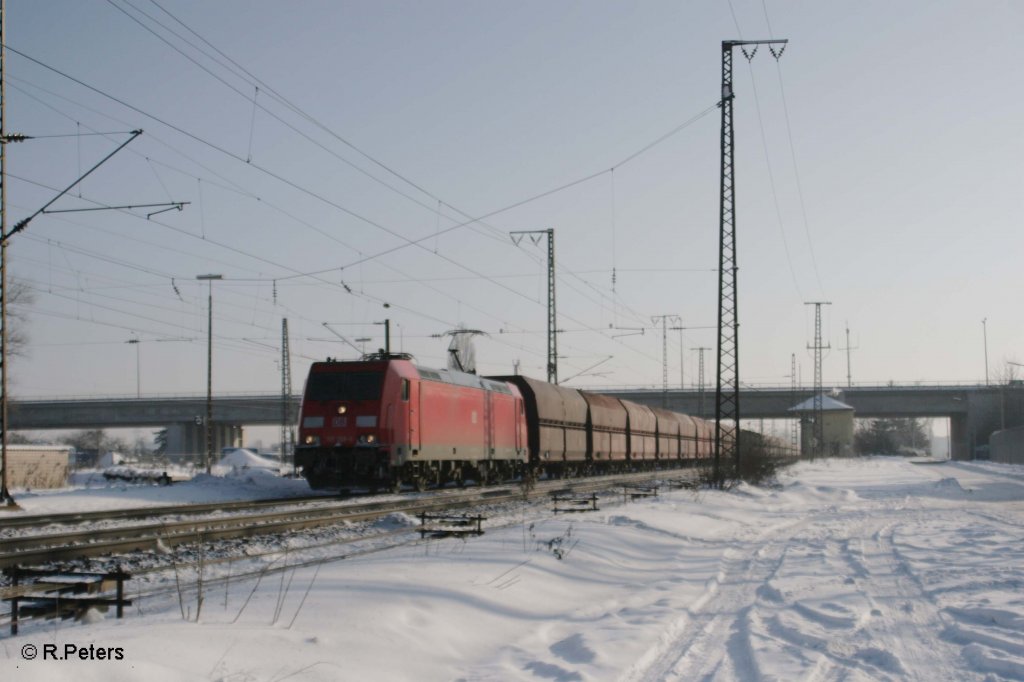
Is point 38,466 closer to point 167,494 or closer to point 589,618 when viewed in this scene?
point 167,494

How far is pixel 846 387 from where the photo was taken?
106312 mm

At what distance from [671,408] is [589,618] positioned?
9462 cm

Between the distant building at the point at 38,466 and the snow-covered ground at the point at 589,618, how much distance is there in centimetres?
3386

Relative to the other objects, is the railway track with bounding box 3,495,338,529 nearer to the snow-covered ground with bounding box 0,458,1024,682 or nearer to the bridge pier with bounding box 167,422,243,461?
the snow-covered ground with bounding box 0,458,1024,682

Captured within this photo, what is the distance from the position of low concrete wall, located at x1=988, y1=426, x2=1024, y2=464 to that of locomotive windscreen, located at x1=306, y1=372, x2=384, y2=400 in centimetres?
6890

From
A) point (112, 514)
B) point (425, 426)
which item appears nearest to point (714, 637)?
point (112, 514)

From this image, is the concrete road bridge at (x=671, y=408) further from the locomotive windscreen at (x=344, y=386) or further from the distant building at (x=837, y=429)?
the locomotive windscreen at (x=344, y=386)

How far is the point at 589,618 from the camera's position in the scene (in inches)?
378

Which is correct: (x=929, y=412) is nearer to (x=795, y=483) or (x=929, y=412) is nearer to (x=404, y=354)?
(x=795, y=483)

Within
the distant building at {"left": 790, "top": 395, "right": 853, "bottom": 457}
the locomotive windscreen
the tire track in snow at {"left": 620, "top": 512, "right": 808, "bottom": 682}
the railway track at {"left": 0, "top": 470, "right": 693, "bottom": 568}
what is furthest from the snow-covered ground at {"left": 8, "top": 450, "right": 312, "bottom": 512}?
the distant building at {"left": 790, "top": 395, "right": 853, "bottom": 457}

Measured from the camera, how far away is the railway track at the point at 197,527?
12025mm

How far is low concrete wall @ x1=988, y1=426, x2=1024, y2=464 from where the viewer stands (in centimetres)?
7924

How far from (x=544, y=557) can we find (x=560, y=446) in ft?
79.0

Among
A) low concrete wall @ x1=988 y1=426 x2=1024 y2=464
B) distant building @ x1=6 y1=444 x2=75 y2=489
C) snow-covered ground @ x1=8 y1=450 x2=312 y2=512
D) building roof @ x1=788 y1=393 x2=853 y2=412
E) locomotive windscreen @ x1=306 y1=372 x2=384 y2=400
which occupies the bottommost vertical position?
low concrete wall @ x1=988 y1=426 x2=1024 y2=464
